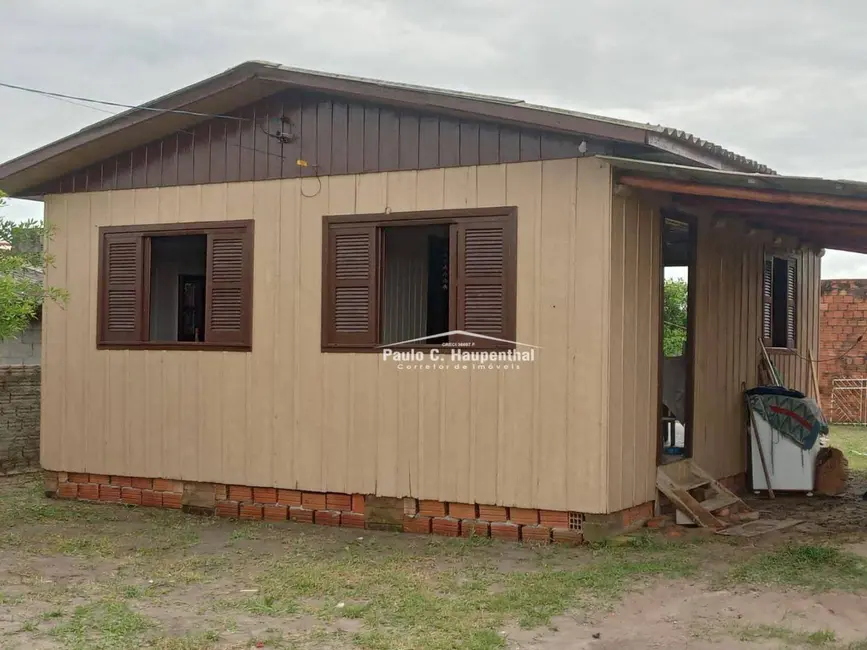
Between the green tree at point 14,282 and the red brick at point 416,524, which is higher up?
the green tree at point 14,282

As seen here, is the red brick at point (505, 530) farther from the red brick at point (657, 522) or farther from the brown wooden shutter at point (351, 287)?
the brown wooden shutter at point (351, 287)

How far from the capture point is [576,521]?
7.38m

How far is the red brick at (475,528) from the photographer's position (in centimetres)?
767

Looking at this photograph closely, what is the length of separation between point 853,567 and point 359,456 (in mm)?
3906

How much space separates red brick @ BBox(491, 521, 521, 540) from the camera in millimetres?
7574

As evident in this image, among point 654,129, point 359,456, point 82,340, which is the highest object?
point 654,129

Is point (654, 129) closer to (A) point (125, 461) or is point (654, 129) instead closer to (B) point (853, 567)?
(B) point (853, 567)

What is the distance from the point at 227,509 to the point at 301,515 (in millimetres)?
801

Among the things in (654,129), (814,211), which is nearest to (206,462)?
(654,129)

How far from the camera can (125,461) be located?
9289mm

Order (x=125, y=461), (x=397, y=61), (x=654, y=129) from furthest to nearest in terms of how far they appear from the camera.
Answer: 1. (x=397, y=61)
2. (x=125, y=461)
3. (x=654, y=129)

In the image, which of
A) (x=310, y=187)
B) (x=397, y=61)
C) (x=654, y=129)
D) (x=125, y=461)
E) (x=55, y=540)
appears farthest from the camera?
(x=397, y=61)

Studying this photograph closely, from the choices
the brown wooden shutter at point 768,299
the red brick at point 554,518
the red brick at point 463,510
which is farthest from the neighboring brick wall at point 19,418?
the brown wooden shutter at point 768,299

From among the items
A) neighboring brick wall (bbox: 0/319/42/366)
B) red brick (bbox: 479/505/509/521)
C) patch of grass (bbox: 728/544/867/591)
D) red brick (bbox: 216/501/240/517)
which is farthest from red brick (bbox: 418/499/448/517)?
neighboring brick wall (bbox: 0/319/42/366)
